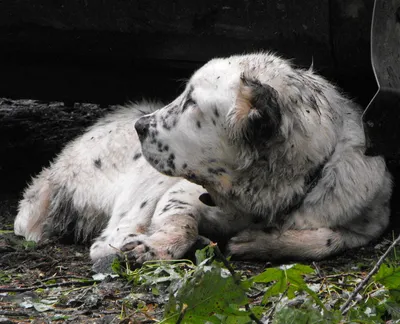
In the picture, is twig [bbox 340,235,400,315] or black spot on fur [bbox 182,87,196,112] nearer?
twig [bbox 340,235,400,315]

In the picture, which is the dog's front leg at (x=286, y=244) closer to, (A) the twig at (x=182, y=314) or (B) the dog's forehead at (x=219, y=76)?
(B) the dog's forehead at (x=219, y=76)

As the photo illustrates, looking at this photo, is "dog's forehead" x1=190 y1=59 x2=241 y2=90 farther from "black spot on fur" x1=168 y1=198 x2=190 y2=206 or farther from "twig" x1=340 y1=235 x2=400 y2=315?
"twig" x1=340 y1=235 x2=400 y2=315

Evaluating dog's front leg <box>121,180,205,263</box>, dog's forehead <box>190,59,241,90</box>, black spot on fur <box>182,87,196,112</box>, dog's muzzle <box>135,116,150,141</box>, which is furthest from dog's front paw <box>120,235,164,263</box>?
dog's forehead <box>190,59,241,90</box>

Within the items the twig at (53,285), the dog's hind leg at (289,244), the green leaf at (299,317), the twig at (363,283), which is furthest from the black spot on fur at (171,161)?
the green leaf at (299,317)

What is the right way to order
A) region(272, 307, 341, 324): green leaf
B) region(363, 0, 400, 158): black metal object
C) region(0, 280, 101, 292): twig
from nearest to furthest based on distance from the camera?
region(272, 307, 341, 324): green leaf, region(363, 0, 400, 158): black metal object, region(0, 280, 101, 292): twig

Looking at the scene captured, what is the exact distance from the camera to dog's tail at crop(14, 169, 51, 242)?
18.0ft

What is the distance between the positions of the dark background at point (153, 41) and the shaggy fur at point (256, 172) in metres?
0.43

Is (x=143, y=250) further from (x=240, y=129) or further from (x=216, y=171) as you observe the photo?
(x=240, y=129)

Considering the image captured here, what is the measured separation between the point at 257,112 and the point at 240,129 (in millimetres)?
115

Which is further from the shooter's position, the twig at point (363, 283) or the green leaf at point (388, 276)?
the green leaf at point (388, 276)

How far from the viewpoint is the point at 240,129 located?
4.39 meters

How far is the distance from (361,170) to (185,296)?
2255mm

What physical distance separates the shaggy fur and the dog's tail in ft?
1.91

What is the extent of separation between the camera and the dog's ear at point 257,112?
14.3 feet
